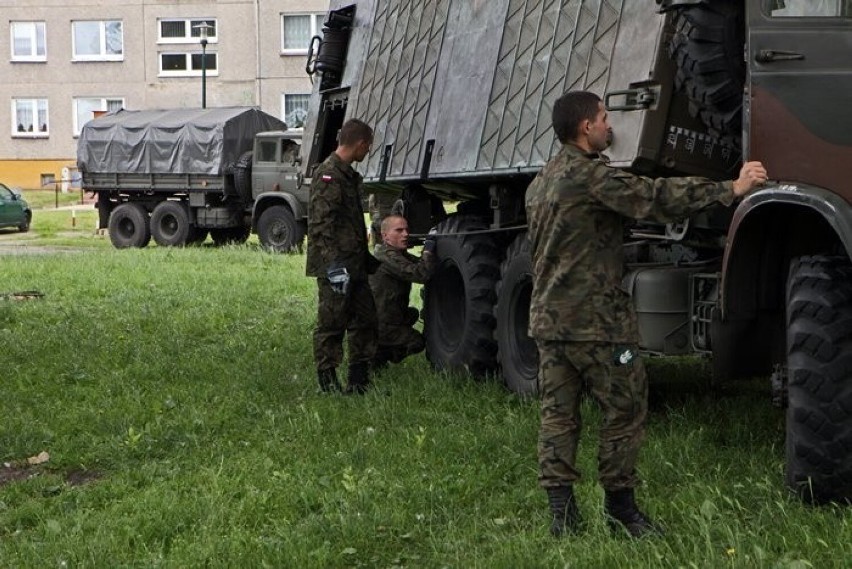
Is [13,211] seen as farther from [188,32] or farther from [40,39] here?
[40,39]

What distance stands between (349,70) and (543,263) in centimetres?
638

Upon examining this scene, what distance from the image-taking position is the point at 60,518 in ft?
20.4

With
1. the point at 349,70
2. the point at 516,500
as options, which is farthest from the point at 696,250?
the point at 349,70

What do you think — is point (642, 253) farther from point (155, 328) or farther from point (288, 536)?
point (155, 328)

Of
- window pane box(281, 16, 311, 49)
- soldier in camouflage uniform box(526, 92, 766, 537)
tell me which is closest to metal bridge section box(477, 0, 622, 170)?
soldier in camouflage uniform box(526, 92, 766, 537)

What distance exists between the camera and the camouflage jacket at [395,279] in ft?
31.4

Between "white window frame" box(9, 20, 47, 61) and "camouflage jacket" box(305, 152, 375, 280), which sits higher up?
"white window frame" box(9, 20, 47, 61)

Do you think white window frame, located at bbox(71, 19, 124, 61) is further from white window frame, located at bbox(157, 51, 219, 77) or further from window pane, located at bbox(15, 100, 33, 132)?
window pane, located at bbox(15, 100, 33, 132)

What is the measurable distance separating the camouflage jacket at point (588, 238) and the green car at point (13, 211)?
95.1ft

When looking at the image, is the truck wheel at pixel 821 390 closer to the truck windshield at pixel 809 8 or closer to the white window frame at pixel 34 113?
the truck windshield at pixel 809 8

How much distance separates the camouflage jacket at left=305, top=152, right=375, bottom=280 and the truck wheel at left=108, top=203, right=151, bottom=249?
61.4 feet

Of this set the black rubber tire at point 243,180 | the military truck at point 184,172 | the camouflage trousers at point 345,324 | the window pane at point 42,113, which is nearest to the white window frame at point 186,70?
the window pane at point 42,113

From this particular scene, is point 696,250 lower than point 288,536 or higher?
higher

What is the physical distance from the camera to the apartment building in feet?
141
